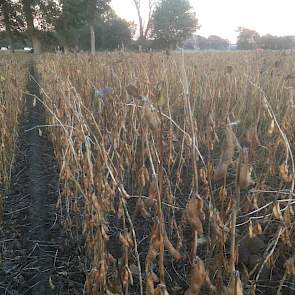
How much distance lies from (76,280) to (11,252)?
0.32 meters

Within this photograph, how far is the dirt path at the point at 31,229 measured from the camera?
126 cm

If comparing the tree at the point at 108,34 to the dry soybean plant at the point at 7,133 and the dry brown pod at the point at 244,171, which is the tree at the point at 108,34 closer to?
the dry soybean plant at the point at 7,133

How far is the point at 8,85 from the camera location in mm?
3023

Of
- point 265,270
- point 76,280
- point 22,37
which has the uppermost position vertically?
point 22,37

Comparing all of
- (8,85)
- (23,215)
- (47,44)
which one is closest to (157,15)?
(47,44)

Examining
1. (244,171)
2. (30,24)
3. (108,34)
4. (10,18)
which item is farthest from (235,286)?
(108,34)

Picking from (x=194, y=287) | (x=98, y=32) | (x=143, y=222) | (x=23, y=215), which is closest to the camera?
(x=194, y=287)

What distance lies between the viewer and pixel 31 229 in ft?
5.08

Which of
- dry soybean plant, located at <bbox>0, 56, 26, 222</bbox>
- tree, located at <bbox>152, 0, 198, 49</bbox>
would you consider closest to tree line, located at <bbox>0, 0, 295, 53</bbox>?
tree, located at <bbox>152, 0, 198, 49</bbox>

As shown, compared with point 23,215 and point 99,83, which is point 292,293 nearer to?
point 23,215

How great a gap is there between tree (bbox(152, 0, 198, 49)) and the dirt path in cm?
2220

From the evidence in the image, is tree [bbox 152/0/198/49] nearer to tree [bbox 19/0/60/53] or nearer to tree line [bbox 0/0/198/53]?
tree line [bbox 0/0/198/53]

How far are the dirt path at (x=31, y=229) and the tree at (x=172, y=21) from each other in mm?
22205

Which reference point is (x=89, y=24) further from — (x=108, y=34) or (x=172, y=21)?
(x=172, y=21)
